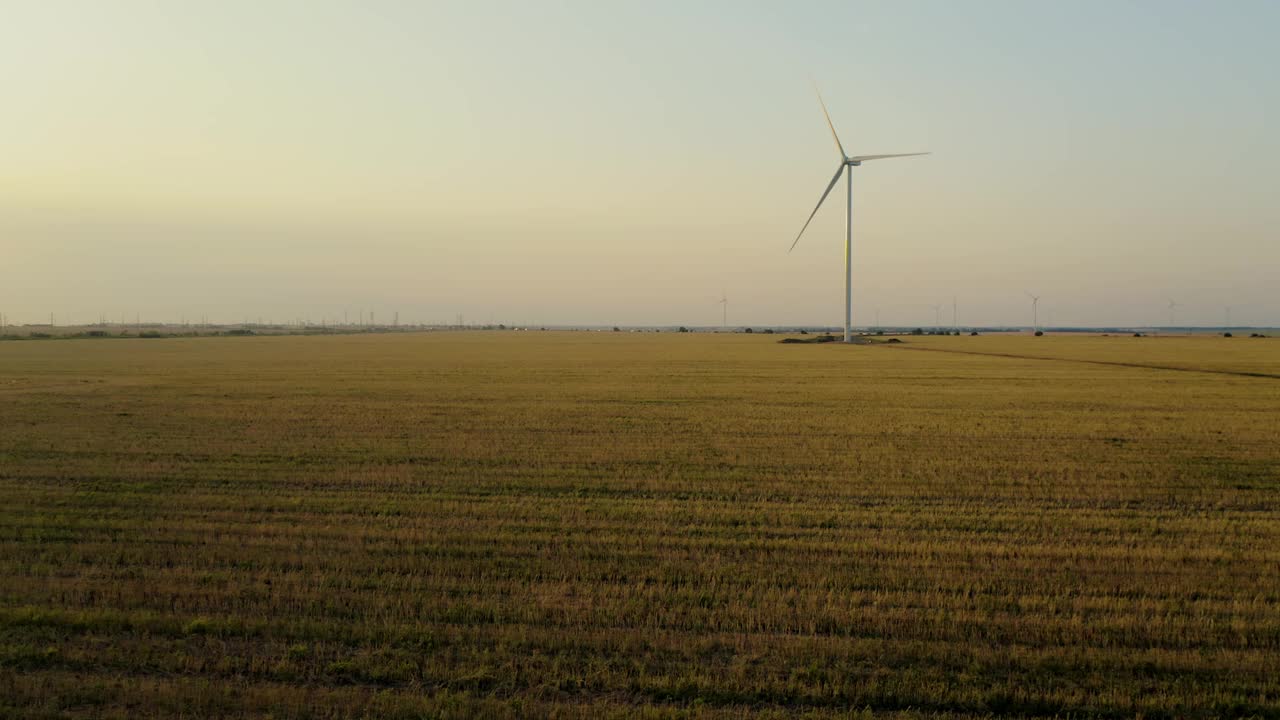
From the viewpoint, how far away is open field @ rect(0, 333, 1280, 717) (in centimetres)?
638

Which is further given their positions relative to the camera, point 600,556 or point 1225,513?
point 1225,513

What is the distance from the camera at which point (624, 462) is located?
1638 cm

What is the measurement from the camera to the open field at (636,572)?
6375 millimetres

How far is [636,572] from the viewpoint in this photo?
9.12 metres

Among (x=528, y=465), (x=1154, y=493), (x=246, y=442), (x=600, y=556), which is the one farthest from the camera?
(x=246, y=442)

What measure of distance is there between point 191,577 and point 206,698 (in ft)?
10.1

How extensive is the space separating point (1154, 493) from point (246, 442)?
18.4m

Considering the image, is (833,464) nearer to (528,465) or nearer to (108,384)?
(528,465)

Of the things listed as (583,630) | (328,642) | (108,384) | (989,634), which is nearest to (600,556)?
(583,630)

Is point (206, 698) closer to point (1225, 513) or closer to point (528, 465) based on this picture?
point (528, 465)

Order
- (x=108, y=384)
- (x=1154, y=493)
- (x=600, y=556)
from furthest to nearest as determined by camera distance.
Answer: (x=108, y=384) → (x=1154, y=493) → (x=600, y=556)

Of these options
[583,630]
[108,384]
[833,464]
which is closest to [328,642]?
[583,630]

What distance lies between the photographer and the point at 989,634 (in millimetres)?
7398

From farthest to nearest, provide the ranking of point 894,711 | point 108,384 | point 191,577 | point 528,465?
point 108,384 → point 528,465 → point 191,577 → point 894,711
